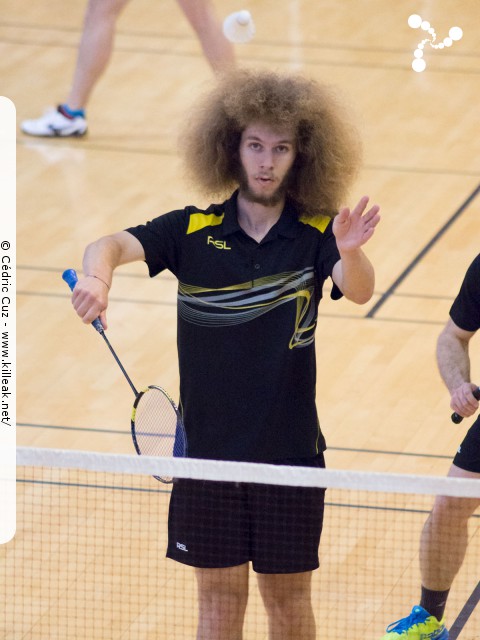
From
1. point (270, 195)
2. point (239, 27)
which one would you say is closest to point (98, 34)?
point (239, 27)

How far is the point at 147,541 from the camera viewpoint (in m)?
5.07

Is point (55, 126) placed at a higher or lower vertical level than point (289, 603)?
higher

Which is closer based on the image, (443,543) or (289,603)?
(289,603)

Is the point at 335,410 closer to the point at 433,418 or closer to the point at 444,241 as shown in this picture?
the point at 433,418

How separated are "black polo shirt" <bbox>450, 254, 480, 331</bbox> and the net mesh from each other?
69cm

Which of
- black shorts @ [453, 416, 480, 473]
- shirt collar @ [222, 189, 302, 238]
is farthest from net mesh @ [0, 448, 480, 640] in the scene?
shirt collar @ [222, 189, 302, 238]

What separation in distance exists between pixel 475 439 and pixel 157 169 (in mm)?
5231

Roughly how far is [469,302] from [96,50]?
Answer: 5602mm

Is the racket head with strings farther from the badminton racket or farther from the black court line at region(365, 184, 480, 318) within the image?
the black court line at region(365, 184, 480, 318)

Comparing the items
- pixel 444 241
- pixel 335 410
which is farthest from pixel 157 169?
pixel 335 410

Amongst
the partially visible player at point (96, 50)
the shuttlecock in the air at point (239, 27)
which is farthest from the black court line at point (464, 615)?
the shuttlecock in the air at point (239, 27)

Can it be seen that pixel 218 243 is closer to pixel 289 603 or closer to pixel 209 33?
pixel 289 603

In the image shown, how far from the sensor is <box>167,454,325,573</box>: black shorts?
3660 millimetres

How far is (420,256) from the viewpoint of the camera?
7.70 meters
